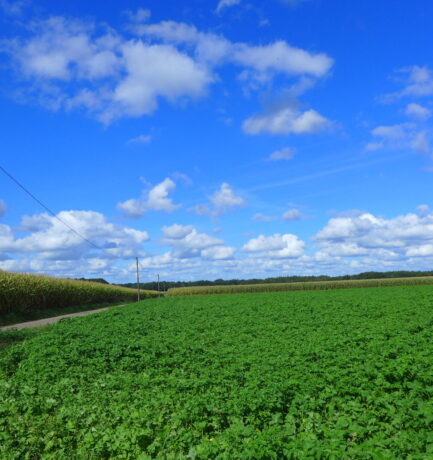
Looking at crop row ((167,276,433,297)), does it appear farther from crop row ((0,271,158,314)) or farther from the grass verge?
the grass verge

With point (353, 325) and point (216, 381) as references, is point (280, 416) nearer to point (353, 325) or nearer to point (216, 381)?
point (216, 381)

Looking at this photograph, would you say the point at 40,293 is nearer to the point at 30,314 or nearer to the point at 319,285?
the point at 30,314

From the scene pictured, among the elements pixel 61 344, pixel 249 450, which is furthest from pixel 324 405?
pixel 61 344

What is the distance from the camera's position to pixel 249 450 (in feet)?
22.2

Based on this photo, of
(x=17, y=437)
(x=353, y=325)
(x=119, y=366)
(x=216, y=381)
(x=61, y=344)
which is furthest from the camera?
(x=353, y=325)

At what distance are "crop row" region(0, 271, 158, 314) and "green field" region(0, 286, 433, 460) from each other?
1952cm

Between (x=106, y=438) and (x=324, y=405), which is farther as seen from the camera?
(x=324, y=405)

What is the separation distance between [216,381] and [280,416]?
2.55m

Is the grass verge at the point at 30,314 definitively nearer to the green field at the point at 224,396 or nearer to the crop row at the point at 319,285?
the green field at the point at 224,396

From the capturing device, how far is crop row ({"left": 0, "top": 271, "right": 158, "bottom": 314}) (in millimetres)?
34812

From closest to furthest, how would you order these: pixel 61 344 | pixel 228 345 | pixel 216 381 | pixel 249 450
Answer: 1. pixel 249 450
2. pixel 216 381
3. pixel 228 345
4. pixel 61 344

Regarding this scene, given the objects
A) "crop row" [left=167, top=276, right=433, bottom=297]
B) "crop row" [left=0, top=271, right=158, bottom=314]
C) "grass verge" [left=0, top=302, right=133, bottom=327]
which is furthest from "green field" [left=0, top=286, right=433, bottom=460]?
"crop row" [left=167, top=276, right=433, bottom=297]

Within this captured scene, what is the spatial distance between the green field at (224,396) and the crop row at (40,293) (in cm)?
1952

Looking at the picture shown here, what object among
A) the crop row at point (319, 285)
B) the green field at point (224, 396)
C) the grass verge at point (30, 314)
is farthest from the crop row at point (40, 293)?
the crop row at point (319, 285)
